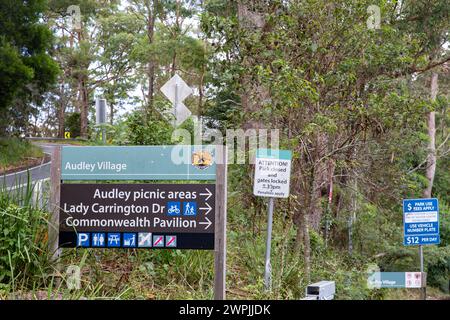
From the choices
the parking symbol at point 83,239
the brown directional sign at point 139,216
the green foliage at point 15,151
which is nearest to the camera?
the brown directional sign at point 139,216

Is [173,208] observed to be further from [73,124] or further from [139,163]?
[73,124]

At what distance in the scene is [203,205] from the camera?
20.7ft

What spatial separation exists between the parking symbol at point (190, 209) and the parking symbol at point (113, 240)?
0.76 meters

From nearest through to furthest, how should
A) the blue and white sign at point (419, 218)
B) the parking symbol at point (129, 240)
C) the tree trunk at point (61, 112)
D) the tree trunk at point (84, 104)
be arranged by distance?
the parking symbol at point (129, 240)
the blue and white sign at point (419, 218)
the tree trunk at point (84, 104)
the tree trunk at point (61, 112)

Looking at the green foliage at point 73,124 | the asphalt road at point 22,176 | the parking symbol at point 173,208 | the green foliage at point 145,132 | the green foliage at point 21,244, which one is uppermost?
the green foliage at point 73,124

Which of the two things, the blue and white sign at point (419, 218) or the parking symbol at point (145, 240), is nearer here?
the parking symbol at point (145, 240)

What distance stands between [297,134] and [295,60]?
1.48 metres

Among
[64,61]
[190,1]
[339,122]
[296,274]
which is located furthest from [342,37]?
[64,61]

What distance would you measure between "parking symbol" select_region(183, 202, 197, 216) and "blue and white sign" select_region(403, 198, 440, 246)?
7.31 meters

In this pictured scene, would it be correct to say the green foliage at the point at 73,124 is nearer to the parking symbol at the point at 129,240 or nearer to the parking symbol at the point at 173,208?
the parking symbol at the point at 129,240

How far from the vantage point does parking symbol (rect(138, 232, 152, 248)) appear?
20.9ft

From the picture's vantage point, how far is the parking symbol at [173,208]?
634cm

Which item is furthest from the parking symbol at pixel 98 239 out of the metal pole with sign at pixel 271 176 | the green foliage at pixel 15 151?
the green foliage at pixel 15 151

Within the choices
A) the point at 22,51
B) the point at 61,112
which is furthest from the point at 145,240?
the point at 61,112
